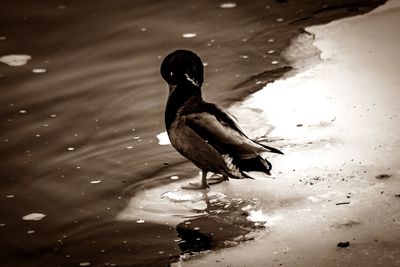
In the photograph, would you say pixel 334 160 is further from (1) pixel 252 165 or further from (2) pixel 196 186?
(2) pixel 196 186

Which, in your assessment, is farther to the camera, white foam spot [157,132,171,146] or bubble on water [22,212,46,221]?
white foam spot [157,132,171,146]

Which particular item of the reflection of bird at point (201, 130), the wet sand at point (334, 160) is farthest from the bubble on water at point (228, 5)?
the reflection of bird at point (201, 130)

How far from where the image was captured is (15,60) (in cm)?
740

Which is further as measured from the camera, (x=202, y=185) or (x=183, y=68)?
(x=202, y=185)

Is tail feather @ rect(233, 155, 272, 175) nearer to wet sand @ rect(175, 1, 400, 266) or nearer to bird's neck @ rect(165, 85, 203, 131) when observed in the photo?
wet sand @ rect(175, 1, 400, 266)

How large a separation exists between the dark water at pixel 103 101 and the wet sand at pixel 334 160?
34 centimetres

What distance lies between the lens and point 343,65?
20.9 ft

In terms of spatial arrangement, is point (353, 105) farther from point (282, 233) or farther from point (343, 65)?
point (282, 233)

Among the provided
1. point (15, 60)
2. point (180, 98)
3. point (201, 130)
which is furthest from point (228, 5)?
point (201, 130)

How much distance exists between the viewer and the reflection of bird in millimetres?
4438

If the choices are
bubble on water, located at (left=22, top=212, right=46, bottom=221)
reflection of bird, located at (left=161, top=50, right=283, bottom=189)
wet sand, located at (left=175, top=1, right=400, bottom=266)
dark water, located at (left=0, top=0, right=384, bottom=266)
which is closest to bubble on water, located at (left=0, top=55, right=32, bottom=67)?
dark water, located at (left=0, top=0, right=384, bottom=266)

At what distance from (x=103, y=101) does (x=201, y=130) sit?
7.05 feet

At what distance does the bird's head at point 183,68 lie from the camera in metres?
4.59

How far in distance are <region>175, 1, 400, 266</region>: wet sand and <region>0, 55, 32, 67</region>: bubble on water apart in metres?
2.57
